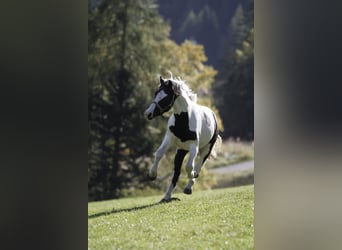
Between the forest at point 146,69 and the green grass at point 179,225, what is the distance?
1.91 meters

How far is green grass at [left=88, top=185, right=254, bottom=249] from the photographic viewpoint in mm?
5555

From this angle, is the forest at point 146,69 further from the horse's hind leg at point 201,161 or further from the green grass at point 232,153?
the horse's hind leg at point 201,161

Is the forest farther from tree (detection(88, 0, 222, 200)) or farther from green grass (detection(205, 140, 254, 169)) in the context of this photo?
green grass (detection(205, 140, 254, 169))

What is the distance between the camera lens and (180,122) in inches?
231

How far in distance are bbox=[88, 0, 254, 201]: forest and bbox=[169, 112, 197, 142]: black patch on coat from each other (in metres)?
1.83

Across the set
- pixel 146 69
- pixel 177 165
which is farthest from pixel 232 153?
pixel 146 69

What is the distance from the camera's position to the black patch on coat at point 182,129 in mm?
5863

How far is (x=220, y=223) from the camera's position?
571 centimetres

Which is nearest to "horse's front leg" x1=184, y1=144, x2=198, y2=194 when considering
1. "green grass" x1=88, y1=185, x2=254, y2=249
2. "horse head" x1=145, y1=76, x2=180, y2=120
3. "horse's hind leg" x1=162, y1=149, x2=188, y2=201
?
"horse's hind leg" x1=162, y1=149, x2=188, y2=201
